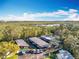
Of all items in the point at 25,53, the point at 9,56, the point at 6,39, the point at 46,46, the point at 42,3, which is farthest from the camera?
the point at 6,39

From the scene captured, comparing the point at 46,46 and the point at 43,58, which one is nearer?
the point at 43,58

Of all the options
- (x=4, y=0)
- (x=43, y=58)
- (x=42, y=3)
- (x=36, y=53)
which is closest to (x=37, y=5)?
(x=42, y=3)

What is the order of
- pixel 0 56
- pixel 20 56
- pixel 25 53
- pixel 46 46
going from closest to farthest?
pixel 0 56 < pixel 20 56 < pixel 25 53 < pixel 46 46

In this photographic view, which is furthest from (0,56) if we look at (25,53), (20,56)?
(25,53)

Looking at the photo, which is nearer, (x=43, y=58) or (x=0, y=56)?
(x=0, y=56)

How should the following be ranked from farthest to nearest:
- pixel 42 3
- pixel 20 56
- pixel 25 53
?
pixel 25 53
pixel 20 56
pixel 42 3

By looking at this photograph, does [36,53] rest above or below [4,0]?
Answer: below

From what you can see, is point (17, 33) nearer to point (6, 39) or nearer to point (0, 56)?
point (6, 39)

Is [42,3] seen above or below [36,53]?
above

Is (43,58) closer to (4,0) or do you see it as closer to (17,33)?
(4,0)
